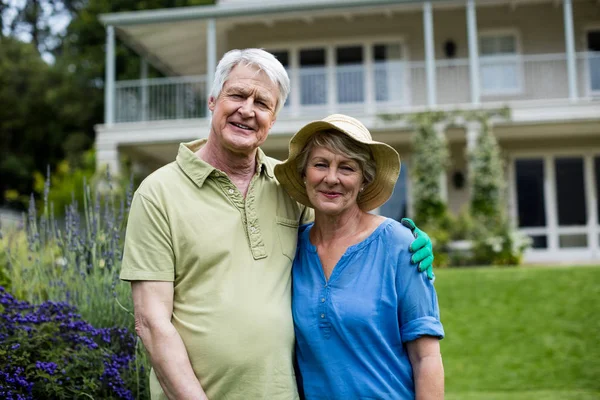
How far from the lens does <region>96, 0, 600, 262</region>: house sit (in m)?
12.9

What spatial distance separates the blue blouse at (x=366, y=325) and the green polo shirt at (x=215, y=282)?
3.9 inches

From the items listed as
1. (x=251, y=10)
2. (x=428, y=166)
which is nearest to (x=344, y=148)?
(x=428, y=166)

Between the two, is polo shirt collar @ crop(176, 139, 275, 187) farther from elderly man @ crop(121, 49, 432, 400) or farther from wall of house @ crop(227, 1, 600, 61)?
wall of house @ crop(227, 1, 600, 61)

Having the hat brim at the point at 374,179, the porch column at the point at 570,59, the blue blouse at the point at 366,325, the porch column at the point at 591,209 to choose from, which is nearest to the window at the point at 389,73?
the porch column at the point at 570,59

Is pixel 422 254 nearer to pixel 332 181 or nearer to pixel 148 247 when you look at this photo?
pixel 332 181

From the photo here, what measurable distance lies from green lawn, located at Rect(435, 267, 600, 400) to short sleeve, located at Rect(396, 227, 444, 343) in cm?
336

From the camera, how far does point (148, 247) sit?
2018mm

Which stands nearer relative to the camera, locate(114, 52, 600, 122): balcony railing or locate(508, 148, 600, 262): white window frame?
locate(508, 148, 600, 262): white window frame

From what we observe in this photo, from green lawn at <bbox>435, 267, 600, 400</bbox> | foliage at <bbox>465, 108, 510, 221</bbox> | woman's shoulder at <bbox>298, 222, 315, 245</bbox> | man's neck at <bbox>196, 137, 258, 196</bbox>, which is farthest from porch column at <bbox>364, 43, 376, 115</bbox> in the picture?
man's neck at <bbox>196, 137, 258, 196</bbox>

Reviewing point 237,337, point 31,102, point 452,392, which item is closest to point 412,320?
point 237,337

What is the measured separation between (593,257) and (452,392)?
9.22 m

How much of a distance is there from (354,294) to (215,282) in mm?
491

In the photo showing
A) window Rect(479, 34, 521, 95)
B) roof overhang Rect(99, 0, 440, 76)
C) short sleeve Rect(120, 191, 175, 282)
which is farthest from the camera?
window Rect(479, 34, 521, 95)

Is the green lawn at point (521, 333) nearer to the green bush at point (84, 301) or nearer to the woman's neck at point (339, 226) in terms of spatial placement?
the green bush at point (84, 301)
